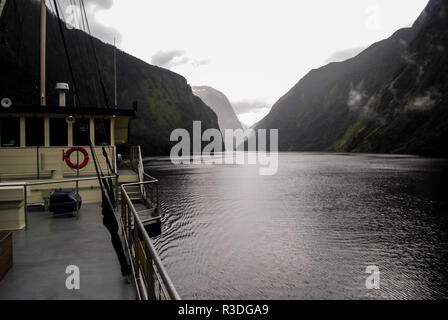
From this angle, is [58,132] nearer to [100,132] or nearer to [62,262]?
[100,132]

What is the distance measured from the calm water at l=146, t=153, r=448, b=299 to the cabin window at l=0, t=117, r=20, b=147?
9.91m

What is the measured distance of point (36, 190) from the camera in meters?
12.0

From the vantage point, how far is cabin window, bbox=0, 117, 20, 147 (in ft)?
47.4

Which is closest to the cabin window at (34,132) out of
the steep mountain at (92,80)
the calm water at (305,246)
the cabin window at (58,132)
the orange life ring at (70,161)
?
the cabin window at (58,132)

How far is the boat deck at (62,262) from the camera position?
16.6ft

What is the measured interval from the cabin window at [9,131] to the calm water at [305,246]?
9.91m

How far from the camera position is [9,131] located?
1452 centimetres

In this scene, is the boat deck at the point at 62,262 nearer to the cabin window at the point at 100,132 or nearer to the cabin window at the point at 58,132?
the cabin window at the point at 58,132

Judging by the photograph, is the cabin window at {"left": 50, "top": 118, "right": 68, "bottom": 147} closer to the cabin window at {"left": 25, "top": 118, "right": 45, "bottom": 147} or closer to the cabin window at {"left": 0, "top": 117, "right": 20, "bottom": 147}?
the cabin window at {"left": 25, "top": 118, "right": 45, "bottom": 147}

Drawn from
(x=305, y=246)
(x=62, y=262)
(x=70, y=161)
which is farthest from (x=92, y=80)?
(x=62, y=262)

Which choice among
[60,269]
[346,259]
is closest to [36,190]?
[60,269]

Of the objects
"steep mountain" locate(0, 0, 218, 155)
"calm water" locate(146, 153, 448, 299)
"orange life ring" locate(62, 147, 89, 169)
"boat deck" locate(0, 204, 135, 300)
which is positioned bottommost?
"calm water" locate(146, 153, 448, 299)

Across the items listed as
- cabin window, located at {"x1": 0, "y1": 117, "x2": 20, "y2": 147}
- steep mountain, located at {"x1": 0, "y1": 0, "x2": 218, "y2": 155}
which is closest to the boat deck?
cabin window, located at {"x1": 0, "y1": 117, "x2": 20, "y2": 147}
